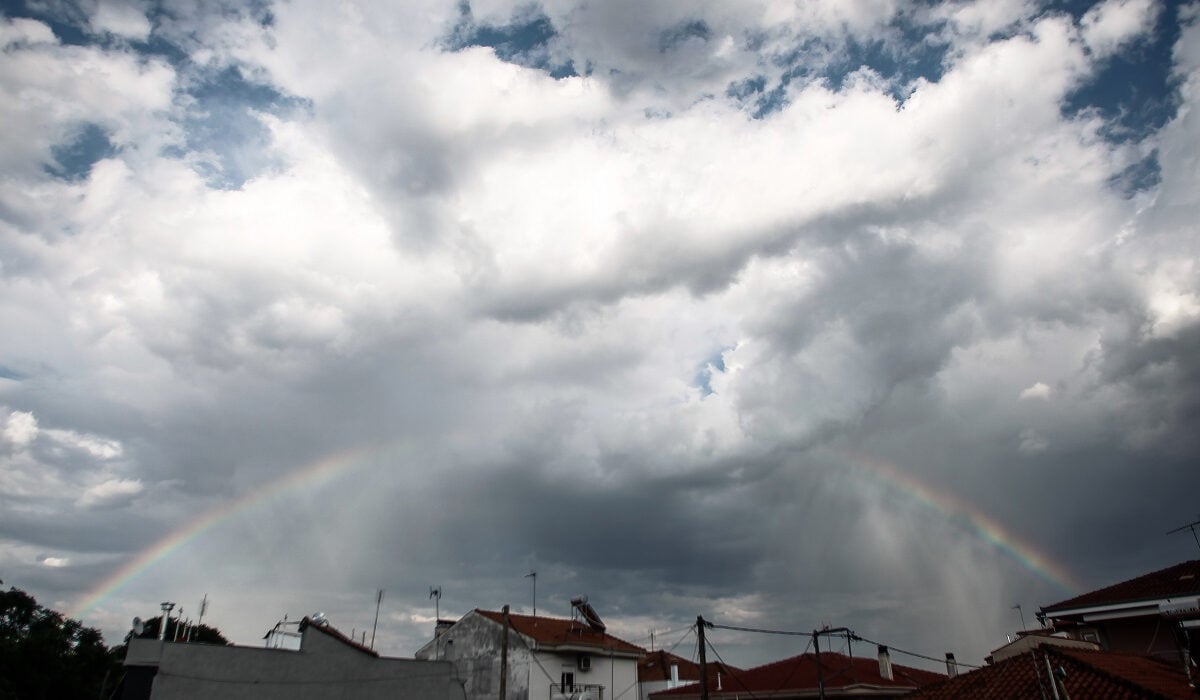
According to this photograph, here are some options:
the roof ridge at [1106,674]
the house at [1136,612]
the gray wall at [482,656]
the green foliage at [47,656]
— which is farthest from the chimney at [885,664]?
the green foliage at [47,656]

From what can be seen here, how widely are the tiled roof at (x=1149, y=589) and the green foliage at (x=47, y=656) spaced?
65527 mm

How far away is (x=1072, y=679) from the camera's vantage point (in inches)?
1104

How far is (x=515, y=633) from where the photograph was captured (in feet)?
173

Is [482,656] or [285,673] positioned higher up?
[482,656]

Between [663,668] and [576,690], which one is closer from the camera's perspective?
[576,690]

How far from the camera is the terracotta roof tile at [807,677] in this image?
4247 centimetres

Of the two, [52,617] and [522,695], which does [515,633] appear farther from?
[52,617]

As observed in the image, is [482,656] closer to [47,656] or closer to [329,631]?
[329,631]

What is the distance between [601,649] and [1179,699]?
36.8 m

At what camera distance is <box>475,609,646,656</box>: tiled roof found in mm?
53706

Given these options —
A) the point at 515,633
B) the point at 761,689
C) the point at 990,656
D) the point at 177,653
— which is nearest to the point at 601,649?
the point at 515,633

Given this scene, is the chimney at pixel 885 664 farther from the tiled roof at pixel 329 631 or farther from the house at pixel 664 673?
the tiled roof at pixel 329 631

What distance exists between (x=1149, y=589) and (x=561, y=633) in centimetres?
3762

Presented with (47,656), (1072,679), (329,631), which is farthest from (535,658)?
(47,656)
